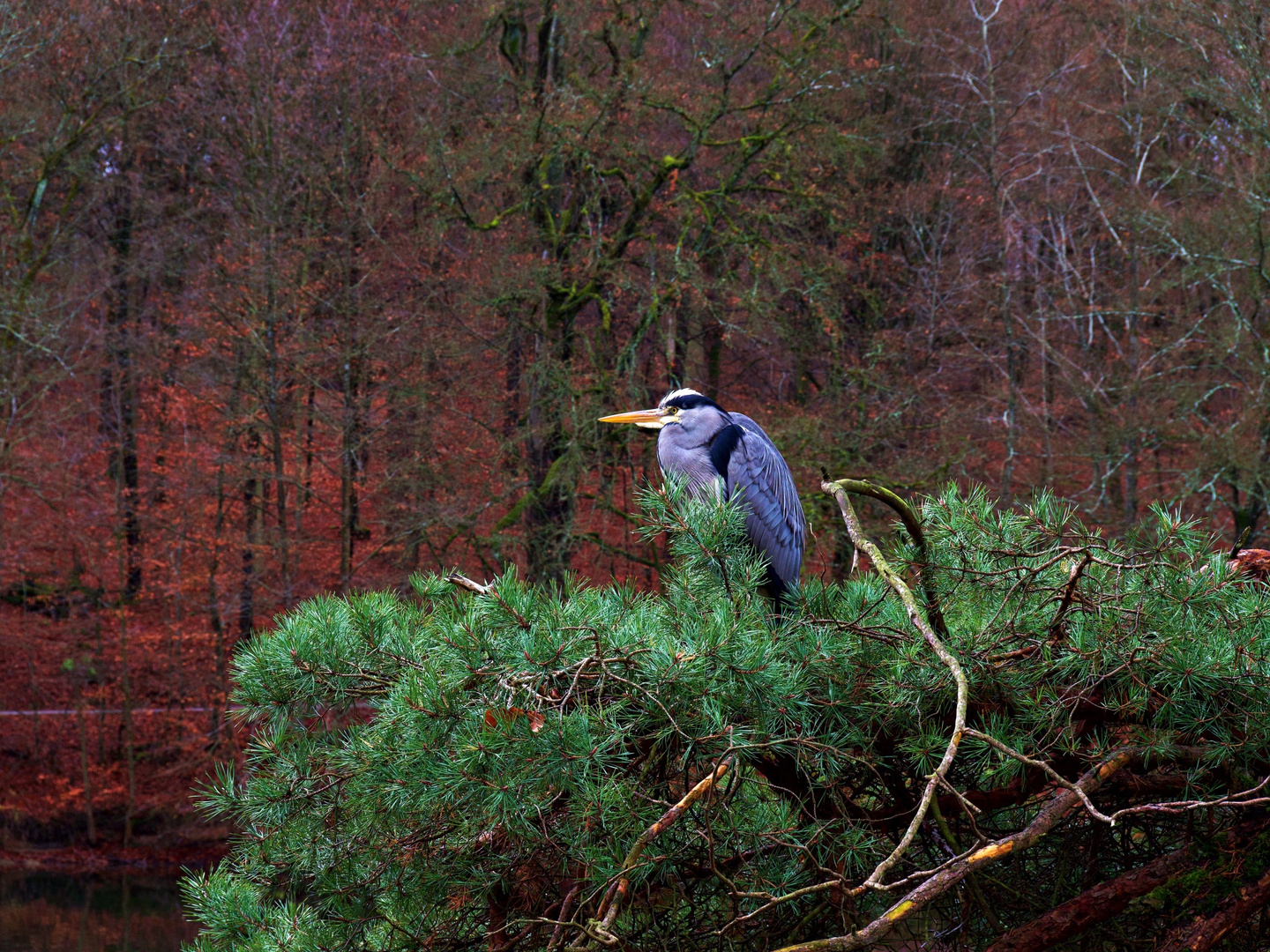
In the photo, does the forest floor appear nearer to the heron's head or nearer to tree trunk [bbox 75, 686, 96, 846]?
tree trunk [bbox 75, 686, 96, 846]

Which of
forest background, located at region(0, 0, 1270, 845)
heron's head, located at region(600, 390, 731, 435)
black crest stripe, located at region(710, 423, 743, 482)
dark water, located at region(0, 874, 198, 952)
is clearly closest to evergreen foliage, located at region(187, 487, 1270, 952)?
black crest stripe, located at region(710, 423, 743, 482)

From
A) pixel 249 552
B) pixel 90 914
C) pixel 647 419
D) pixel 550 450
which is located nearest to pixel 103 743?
pixel 90 914

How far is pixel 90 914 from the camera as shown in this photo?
13.0 metres

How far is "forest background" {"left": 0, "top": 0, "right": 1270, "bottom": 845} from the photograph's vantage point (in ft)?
40.2

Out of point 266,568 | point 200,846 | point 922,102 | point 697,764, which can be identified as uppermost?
point 922,102

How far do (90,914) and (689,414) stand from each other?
471 inches

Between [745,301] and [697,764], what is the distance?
32.9ft

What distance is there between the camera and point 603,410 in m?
11.9

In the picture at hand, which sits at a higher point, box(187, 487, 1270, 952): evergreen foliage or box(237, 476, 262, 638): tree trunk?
box(187, 487, 1270, 952): evergreen foliage

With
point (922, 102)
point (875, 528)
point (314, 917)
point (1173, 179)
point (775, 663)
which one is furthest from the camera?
point (922, 102)

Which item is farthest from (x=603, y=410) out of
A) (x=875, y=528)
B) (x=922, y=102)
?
(x=922, y=102)

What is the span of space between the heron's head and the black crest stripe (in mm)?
153

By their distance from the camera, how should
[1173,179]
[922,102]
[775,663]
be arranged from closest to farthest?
[775,663] < [1173,179] < [922,102]

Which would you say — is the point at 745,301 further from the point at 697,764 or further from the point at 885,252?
the point at 697,764
